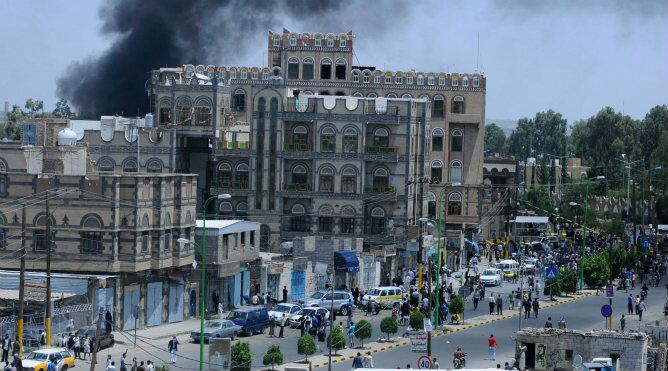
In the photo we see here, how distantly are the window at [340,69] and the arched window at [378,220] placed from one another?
73.0 ft

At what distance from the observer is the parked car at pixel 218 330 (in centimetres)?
6881

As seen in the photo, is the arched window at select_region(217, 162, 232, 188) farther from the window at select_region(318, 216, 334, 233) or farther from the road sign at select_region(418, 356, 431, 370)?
the road sign at select_region(418, 356, 431, 370)

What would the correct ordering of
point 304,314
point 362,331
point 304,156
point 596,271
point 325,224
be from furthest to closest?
point 325,224, point 304,156, point 596,271, point 304,314, point 362,331

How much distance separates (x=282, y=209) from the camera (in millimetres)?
103750

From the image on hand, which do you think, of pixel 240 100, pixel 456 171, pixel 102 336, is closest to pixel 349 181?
pixel 240 100

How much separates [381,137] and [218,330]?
36537 mm

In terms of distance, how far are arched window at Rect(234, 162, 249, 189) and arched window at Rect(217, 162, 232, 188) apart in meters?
0.44

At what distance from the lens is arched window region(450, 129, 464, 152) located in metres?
126

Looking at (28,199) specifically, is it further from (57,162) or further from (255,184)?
(255,184)

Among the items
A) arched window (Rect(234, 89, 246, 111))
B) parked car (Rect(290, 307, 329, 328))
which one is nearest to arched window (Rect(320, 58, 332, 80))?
arched window (Rect(234, 89, 246, 111))

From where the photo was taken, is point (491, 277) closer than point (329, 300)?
No

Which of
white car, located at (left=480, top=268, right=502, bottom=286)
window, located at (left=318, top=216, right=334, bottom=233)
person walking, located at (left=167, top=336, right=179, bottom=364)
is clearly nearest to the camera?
person walking, located at (left=167, top=336, right=179, bottom=364)

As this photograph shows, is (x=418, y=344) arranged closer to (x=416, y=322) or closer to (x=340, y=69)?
(x=416, y=322)

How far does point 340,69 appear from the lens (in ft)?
406
